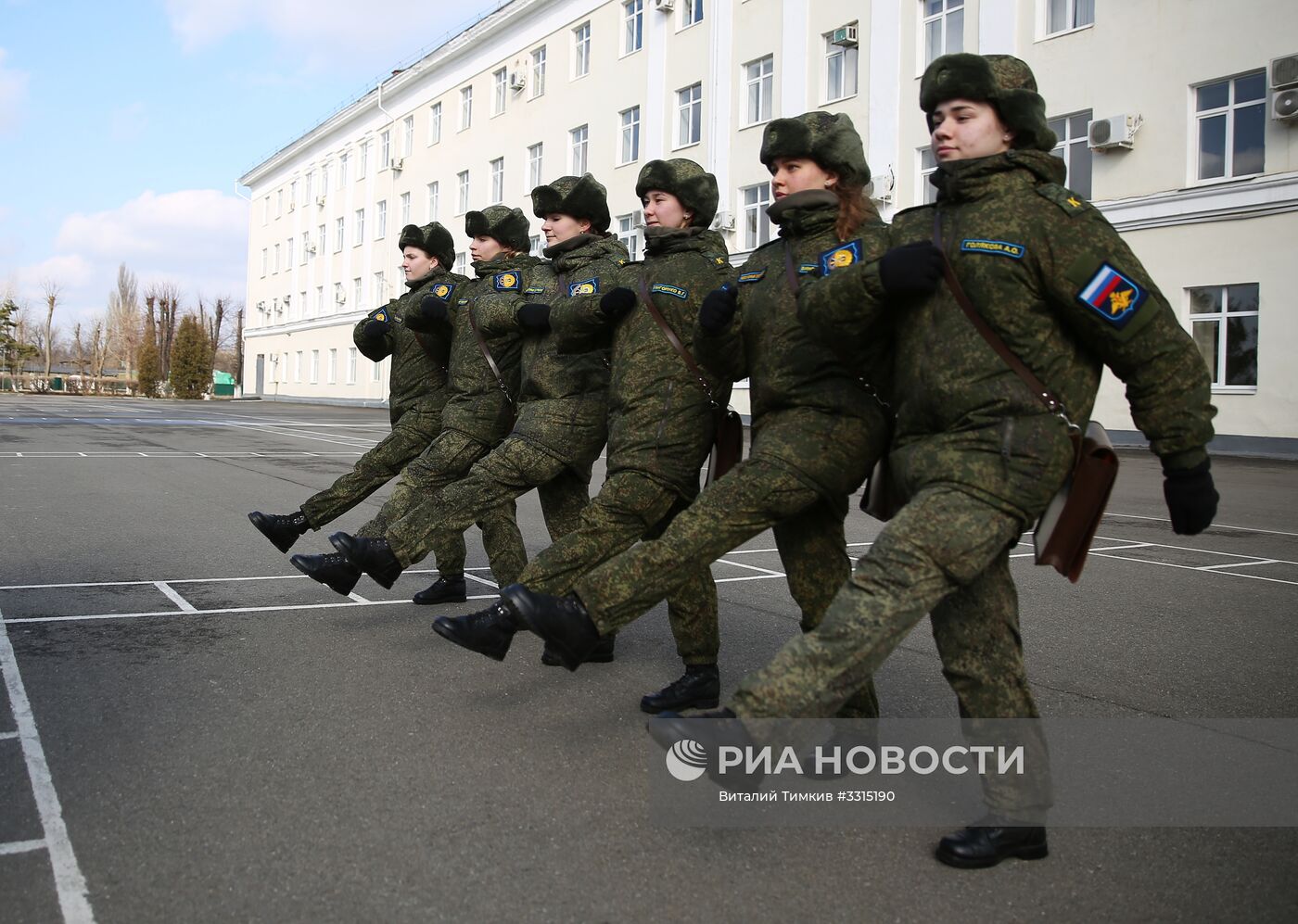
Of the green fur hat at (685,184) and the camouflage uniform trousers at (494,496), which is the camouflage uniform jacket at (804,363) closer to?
the green fur hat at (685,184)

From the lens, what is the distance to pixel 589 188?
5.24 meters

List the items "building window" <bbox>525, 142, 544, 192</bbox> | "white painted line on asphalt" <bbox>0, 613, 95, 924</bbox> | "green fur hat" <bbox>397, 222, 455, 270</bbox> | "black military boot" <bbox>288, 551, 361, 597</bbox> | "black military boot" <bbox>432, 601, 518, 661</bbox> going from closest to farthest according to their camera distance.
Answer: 1. "white painted line on asphalt" <bbox>0, 613, 95, 924</bbox>
2. "black military boot" <bbox>432, 601, 518, 661</bbox>
3. "black military boot" <bbox>288, 551, 361, 597</bbox>
4. "green fur hat" <bbox>397, 222, 455, 270</bbox>
5. "building window" <bbox>525, 142, 544, 192</bbox>

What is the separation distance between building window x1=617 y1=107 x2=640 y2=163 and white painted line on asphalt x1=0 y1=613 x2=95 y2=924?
3333cm

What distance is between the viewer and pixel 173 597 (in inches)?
266

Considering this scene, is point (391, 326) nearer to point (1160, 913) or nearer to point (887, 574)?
point (887, 574)

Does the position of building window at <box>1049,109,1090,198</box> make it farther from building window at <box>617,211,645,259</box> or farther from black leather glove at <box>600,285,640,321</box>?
black leather glove at <box>600,285,640,321</box>

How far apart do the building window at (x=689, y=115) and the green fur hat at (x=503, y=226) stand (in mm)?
27896

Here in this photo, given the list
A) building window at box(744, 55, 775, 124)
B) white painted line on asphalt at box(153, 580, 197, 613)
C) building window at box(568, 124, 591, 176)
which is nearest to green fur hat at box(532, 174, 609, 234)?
white painted line on asphalt at box(153, 580, 197, 613)

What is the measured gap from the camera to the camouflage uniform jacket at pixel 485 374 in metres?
5.91

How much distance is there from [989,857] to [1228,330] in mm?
21079

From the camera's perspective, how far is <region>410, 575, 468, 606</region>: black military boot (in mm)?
6758

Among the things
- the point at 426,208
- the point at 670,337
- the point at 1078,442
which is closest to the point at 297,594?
the point at 670,337

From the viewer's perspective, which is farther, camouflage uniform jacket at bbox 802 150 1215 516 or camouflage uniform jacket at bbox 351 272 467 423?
camouflage uniform jacket at bbox 351 272 467 423

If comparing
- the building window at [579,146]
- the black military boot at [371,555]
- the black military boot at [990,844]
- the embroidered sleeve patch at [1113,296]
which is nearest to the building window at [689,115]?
the building window at [579,146]
